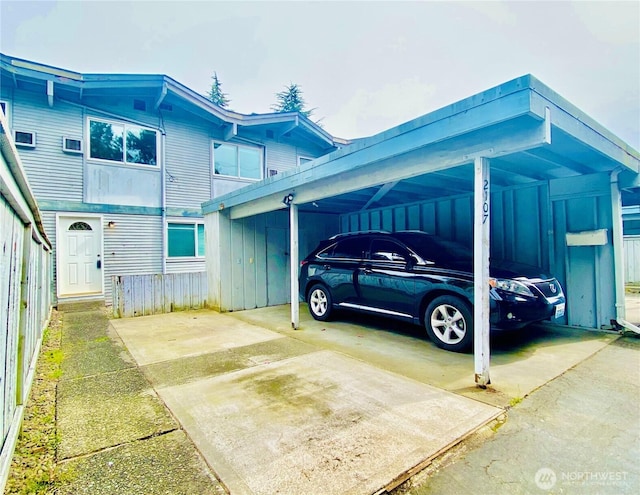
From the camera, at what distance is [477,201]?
3.35 meters

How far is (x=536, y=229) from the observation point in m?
5.87

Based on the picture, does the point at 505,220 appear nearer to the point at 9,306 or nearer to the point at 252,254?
the point at 252,254

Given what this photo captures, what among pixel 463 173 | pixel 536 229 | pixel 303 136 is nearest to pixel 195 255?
pixel 303 136

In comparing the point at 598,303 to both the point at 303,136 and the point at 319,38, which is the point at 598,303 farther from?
the point at 303,136

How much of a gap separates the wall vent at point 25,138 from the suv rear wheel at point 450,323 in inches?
401

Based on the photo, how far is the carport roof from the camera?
2.88 m

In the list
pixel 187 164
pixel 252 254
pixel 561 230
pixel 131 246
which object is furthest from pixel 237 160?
pixel 561 230

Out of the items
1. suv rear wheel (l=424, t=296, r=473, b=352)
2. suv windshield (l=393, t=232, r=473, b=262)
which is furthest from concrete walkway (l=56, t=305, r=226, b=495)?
suv windshield (l=393, t=232, r=473, b=262)

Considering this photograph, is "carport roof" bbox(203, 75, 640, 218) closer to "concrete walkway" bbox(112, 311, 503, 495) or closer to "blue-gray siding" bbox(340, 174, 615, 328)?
"blue-gray siding" bbox(340, 174, 615, 328)

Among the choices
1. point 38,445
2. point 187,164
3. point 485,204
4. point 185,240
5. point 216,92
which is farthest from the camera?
point 216,92

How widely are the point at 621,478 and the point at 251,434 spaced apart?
2.38 m

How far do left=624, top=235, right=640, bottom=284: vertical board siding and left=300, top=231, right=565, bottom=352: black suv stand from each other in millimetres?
10668

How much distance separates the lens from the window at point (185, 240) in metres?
10.3

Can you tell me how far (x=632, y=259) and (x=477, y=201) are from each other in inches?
526
